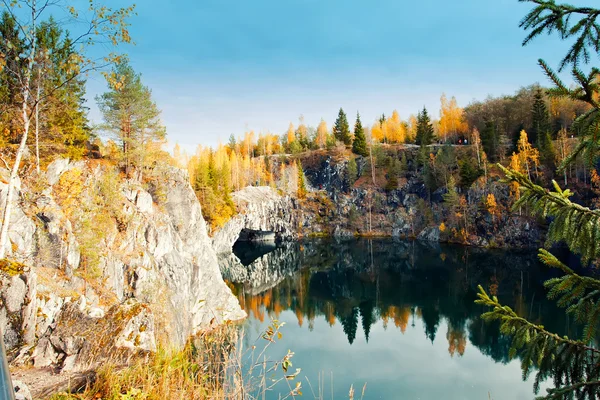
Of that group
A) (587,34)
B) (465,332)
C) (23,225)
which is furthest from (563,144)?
(23,225)

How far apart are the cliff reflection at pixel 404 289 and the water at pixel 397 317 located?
0.11 m

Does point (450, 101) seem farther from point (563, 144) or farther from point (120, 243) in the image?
point (120, 243)

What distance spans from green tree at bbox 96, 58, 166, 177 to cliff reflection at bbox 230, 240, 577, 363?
55.4 ft

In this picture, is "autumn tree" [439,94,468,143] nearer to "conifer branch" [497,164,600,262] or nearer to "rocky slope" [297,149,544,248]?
"rocky slope" [297,149,544,248]

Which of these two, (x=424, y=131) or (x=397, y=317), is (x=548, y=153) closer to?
(x=424, y=131)

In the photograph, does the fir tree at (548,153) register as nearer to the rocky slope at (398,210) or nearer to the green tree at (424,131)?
the rocky slope at (398,210)

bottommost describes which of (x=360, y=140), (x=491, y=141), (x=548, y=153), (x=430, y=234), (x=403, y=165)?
(x=430, y=234)

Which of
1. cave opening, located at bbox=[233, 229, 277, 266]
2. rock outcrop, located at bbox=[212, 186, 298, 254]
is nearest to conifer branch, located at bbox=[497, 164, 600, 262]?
cave opening, located at bbox=[233, 229, 277, 266]

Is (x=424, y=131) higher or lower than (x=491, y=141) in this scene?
higher

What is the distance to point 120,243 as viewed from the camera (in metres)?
16.7

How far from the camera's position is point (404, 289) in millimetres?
36031

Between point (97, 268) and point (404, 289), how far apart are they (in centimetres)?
3073

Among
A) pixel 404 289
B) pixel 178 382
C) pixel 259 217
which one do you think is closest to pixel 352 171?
pixel 259 217

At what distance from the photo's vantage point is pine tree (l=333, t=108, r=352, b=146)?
271 ft
